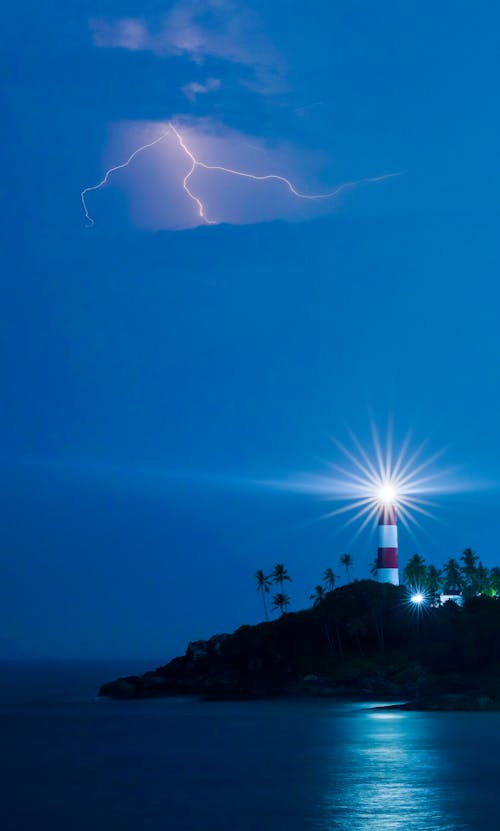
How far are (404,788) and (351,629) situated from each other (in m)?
72.0

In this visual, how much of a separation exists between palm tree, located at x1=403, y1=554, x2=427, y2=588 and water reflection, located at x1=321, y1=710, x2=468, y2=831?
68.4 metres

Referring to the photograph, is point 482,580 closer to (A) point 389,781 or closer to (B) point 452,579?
(B) point 452,579

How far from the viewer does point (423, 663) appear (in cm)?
11944

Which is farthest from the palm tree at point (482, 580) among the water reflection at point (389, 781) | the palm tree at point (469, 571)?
the water reflection at point (389, 781)

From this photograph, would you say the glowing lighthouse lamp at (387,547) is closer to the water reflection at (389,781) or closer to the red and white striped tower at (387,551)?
the red and white striped tower at (387,551)

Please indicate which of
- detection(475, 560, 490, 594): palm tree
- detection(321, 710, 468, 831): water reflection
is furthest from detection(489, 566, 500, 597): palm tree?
detection(321, 710, 468, 831): water reflection

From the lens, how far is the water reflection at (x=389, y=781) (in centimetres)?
4575

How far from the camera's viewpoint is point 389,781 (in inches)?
2297

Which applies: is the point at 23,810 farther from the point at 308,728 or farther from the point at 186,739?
the point at 308,728

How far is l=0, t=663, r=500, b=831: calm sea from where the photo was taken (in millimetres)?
46625

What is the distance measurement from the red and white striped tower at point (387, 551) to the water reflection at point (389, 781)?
44891mm

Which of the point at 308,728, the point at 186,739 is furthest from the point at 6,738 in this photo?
the point at 308,728

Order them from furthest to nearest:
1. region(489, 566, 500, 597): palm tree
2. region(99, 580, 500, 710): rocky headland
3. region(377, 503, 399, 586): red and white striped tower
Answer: region(489, 566, 500, 597): palm tree, region(377, 503, 399, 586): red and white striped tower, region(99, 580, 500, 710): rocky headland

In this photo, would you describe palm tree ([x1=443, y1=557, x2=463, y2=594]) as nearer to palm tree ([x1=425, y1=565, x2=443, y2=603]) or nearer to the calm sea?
palm tree ([x1=425, y1=565, x2=443, y2=603])
